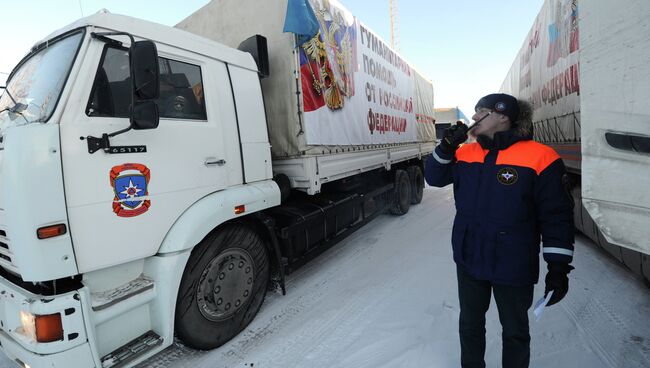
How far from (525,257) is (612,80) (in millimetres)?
960

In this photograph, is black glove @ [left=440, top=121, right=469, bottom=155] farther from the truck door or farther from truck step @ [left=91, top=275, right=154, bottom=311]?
truck step @ [left=91, top=275, right=154, bottom=311]

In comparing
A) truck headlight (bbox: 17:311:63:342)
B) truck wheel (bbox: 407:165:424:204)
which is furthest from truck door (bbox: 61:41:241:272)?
truck wheel (bbox: 407:165:424:204)

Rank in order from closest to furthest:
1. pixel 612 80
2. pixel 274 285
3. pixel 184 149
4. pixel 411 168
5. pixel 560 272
A: pixel 612 80 → pixel 560 272 → pixel 184 149 → pixel 274 285 → pixel 411 168

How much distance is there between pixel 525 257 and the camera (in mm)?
1765

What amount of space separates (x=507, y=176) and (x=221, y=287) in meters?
2.27

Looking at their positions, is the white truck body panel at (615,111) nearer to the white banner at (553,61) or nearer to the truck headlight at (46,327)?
the white banner at (553,61)

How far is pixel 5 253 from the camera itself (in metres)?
1.97

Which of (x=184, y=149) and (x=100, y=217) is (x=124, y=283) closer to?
(x=100, y=217)

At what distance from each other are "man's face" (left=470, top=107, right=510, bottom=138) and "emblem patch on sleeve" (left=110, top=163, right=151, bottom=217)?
2169 mm

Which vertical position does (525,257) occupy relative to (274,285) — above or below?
above

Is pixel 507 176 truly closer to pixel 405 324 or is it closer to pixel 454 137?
pixel 454 137

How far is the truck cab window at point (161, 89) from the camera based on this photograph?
6.69 ft

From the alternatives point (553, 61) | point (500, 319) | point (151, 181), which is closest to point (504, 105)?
point (500, 319)

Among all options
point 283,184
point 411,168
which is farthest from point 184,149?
point 411,168
